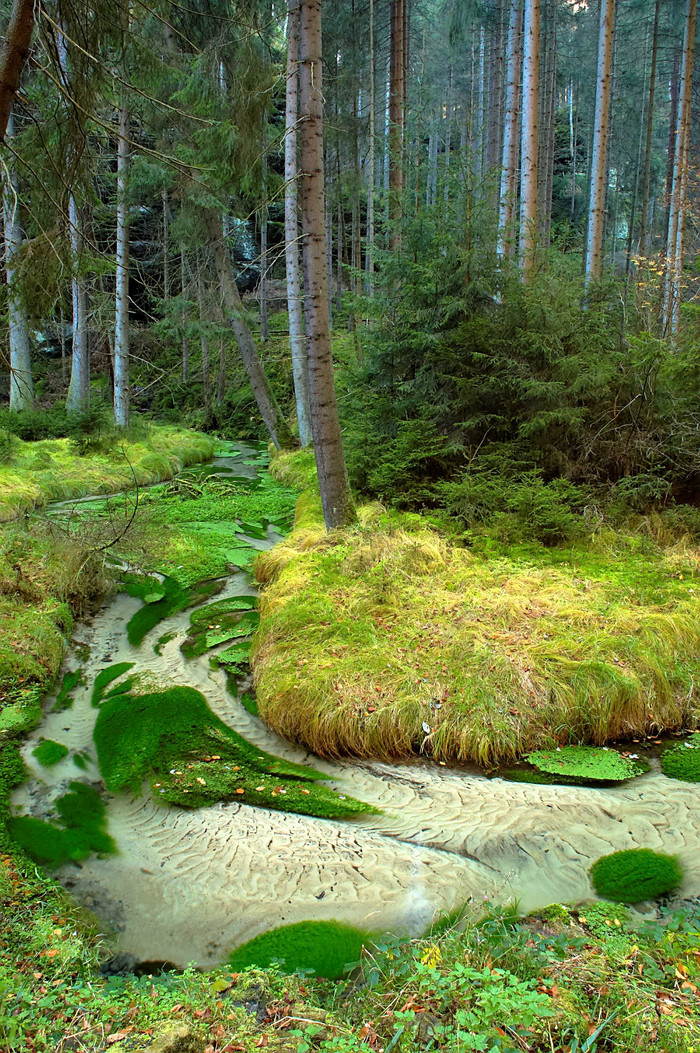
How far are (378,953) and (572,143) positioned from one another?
33387 mm

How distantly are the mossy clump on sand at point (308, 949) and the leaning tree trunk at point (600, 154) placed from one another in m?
9.83

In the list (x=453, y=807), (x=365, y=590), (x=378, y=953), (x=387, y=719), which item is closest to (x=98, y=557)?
(x=365, y=590)

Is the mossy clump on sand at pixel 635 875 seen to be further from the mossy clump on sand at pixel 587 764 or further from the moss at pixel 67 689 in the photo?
the moss at pixel 67 689

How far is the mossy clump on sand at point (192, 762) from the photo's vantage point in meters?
4.06

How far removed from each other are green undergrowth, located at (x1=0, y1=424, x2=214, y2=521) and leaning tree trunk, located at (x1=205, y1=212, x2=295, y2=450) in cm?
240

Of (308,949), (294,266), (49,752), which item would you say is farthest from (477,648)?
(294,266)

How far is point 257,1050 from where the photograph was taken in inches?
87.2

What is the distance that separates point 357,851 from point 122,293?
13570mm

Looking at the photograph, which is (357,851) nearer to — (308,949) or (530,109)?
(308,949)

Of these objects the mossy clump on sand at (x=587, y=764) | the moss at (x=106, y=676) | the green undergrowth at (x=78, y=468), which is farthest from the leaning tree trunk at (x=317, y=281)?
the mossy clump on sand at (x=587, y=764)

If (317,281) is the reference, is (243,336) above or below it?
above

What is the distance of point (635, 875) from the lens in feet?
10.9

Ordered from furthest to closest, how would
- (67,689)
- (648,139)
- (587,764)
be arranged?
(648,139), (67,689), (587,764)

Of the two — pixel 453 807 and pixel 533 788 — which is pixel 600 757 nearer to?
pixel 533 788
